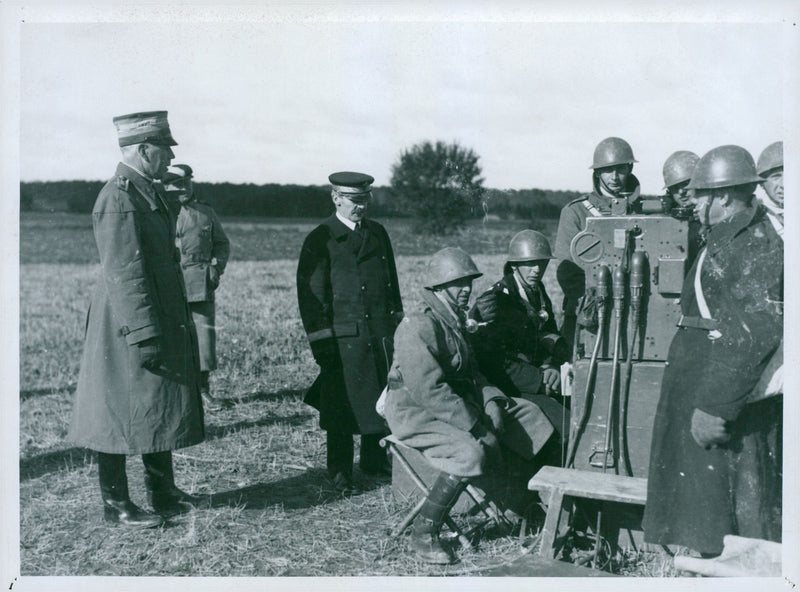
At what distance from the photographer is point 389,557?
5332 millimetres

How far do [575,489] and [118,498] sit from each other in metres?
3.06

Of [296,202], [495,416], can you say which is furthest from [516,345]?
[296,202]

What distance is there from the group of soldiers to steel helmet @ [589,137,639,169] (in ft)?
0.04

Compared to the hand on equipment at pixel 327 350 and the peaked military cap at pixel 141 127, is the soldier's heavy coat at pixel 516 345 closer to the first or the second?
the hand on equipment at pixel 327 350

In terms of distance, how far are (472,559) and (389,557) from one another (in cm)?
52

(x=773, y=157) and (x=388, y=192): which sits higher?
(x=388, y=192)

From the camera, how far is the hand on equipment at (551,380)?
629cm

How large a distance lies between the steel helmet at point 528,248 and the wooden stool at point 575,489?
194 cm

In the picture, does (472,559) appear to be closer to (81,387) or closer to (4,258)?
(81,387)

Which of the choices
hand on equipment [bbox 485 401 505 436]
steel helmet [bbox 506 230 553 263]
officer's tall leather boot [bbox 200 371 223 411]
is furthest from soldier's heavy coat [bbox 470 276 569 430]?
officer's tall leather boot [bbox 200 371 223 411]

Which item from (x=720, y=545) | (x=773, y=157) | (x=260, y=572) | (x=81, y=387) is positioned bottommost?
(x=260, y=572)

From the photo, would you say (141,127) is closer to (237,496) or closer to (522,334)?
(237,496)

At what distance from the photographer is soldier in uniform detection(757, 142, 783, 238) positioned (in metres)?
5.36

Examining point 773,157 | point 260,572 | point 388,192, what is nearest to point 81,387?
point 260,572
